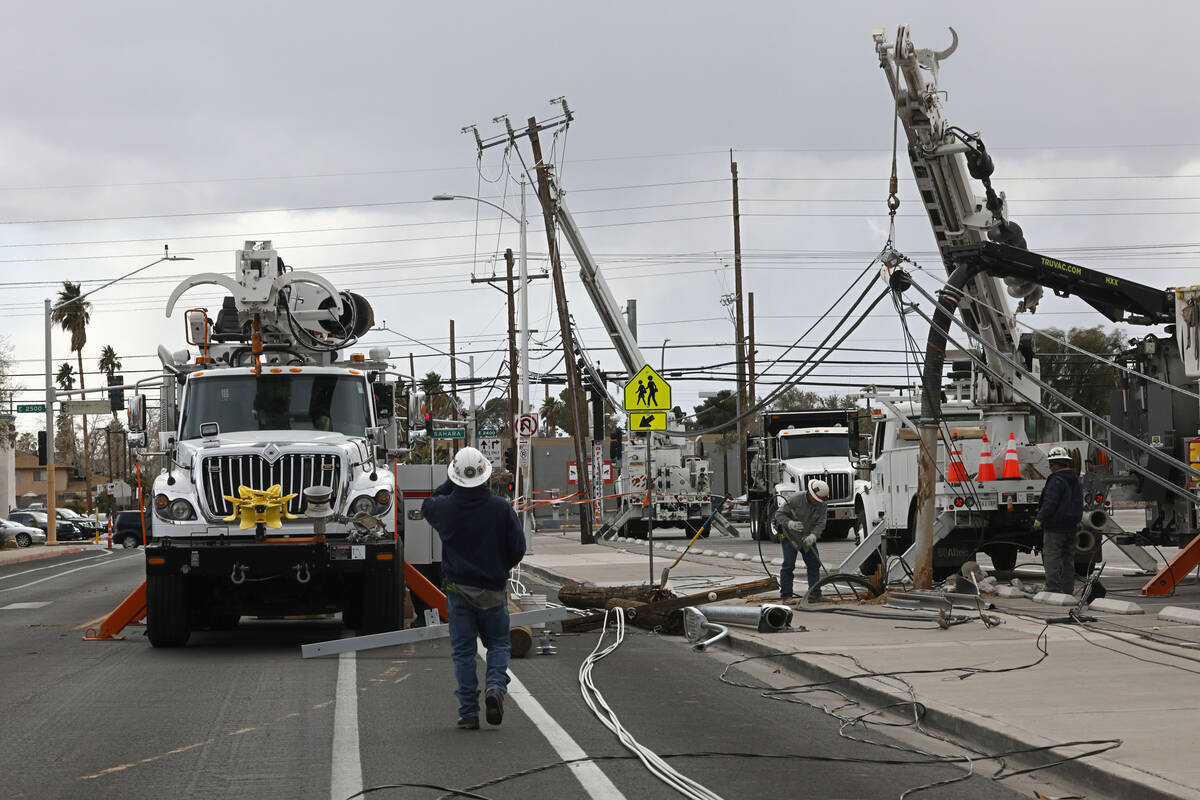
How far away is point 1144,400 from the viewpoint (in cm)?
2034

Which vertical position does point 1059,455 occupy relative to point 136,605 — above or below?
above

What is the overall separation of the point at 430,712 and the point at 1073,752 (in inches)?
171

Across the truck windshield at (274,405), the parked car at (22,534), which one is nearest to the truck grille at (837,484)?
the truck windshield at (274,405)

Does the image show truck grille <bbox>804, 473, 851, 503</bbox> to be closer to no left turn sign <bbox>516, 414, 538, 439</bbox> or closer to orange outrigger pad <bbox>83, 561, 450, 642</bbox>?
no left turn sign <bbox>516, 414, 538, 439</bbox>

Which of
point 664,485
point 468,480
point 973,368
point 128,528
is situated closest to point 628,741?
point 468,480

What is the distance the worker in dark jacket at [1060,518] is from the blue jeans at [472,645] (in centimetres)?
974

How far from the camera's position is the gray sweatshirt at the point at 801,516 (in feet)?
A: 60.6

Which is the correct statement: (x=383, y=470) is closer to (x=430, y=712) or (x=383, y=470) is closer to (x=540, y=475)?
(x=430, y=712)

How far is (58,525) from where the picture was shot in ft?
216

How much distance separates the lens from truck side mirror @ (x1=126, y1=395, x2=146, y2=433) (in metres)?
15.7

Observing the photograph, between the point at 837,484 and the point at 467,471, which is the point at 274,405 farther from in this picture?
the point at 837,484

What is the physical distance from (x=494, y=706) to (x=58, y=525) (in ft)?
201

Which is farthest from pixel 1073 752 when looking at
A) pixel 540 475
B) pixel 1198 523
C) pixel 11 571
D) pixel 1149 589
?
pixel 540 475

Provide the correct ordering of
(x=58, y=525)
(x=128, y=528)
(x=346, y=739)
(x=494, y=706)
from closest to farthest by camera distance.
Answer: (x=346, y=739), (x=494, y=706), (x=128, y=528), (x=58, y=525)
